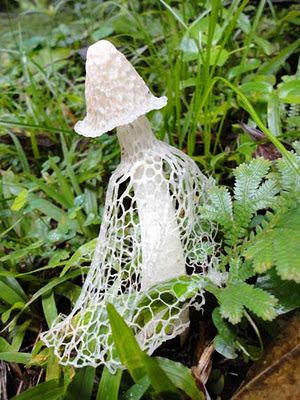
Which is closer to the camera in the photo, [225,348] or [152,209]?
[225,348]

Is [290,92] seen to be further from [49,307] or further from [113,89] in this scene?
[49,307]

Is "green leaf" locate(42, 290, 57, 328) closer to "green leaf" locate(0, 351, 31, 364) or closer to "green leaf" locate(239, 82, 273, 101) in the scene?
"green leaf" locate(0, 351, 31, 364)

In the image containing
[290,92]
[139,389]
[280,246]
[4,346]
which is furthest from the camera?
[290,92]

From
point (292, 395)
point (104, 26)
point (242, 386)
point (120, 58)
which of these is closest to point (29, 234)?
point (120, 58)

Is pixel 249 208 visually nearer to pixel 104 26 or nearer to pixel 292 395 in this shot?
pixel 292 395

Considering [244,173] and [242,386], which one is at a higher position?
[244,173]

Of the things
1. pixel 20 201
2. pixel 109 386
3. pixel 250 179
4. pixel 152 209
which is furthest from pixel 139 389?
pixel 20 201

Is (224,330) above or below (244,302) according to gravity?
below
